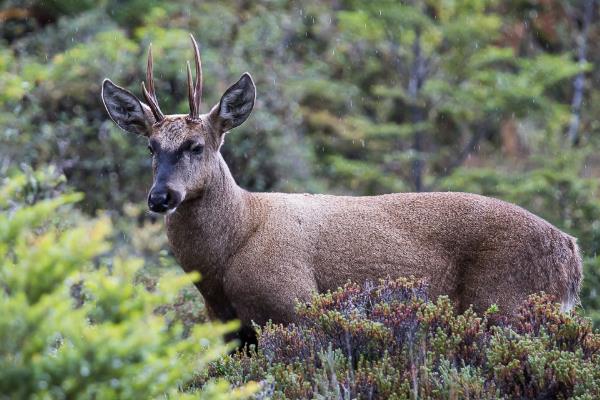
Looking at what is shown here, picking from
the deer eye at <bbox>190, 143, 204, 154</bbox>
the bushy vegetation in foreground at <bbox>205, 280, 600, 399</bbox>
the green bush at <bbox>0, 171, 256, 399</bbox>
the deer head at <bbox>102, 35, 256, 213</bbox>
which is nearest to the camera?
the green bush at <bbox>0, 171, 256, 399</bbox>

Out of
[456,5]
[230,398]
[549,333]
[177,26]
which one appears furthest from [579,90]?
[230,398]

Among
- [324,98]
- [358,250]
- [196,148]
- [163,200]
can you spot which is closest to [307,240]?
[358,250]

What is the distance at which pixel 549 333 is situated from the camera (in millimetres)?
5145

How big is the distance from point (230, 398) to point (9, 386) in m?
0.90

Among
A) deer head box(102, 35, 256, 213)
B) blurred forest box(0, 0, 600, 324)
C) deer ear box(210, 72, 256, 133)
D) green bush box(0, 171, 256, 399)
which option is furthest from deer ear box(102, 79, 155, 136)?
green bush box(0, 171, 256, 399)

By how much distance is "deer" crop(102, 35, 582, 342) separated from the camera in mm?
5945

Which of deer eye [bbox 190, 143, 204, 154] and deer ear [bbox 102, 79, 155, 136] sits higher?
deer ear [bbox 102, 79, 155, 136]

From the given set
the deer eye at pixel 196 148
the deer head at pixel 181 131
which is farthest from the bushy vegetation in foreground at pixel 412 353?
the deer eye at pixel 196 148

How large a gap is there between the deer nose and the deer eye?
1.60 ft

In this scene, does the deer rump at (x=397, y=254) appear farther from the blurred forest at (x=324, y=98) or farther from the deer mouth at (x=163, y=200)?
the blurred forest at (x=324, y=98)

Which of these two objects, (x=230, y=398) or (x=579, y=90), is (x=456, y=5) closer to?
(x=579, y=90)

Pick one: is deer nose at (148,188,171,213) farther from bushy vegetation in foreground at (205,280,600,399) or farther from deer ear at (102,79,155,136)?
bushy vegetation in foreground at (205,280,600,399)

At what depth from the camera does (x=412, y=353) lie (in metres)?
4.84

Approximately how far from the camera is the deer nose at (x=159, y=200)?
5633 mm
